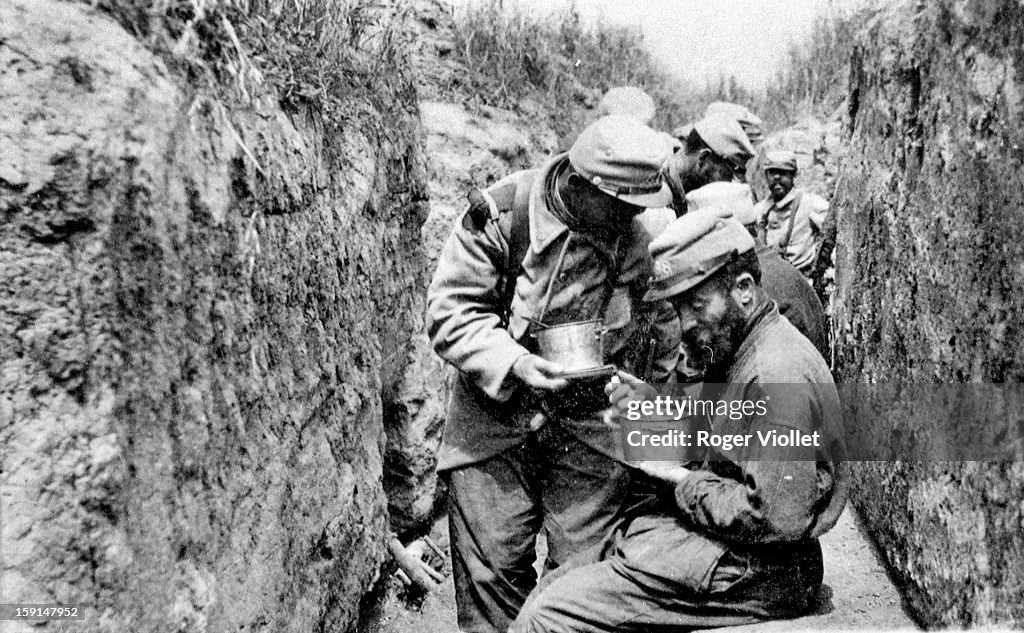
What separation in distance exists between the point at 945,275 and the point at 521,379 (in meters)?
1.54

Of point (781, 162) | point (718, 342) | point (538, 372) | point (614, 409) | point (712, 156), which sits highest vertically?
point (781, 162)

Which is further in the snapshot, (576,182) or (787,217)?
(787,217)

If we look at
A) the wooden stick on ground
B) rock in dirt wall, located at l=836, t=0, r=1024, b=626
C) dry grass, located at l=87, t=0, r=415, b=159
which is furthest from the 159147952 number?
the wooden stick on ground

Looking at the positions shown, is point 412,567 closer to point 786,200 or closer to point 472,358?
point 472,358

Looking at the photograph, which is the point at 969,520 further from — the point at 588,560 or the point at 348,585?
the point at 348,585

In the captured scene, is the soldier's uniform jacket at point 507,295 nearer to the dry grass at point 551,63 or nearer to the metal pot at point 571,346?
the metal pot at point 571,346

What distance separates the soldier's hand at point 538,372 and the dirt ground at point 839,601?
94cm

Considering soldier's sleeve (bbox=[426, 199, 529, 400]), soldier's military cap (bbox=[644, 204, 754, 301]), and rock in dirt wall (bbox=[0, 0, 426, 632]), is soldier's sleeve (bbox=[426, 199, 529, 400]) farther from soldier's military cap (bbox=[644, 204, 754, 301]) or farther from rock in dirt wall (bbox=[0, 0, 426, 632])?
soldier's military cap (bbox=[644, 204, 754, 301])

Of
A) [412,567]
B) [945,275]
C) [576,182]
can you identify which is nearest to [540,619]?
[576,182]

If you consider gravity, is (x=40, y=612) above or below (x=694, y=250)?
below

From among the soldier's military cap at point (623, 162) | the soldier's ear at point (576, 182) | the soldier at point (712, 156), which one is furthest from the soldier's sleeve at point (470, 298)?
the soldier at point (712, 156)

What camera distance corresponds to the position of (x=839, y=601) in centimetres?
326

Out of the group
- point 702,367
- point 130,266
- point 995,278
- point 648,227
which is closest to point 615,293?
point 648,227

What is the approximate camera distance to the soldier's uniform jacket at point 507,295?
2930 mm
